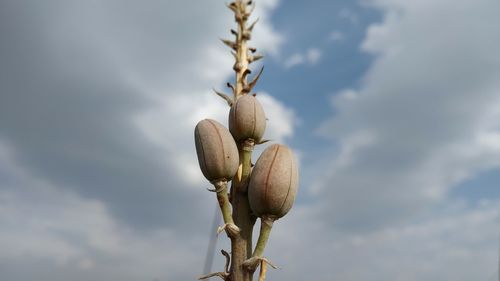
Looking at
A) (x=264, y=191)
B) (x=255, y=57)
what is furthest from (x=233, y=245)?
(x=255, y=57)

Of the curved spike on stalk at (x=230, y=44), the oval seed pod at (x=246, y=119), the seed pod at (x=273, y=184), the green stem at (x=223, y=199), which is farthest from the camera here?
the curved spike on stalk at (x=230, y=44)

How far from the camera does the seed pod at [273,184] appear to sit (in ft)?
11.5

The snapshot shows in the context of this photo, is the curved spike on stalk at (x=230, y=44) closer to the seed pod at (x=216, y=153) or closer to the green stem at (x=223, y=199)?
the seed pod at (x=216, y=153)

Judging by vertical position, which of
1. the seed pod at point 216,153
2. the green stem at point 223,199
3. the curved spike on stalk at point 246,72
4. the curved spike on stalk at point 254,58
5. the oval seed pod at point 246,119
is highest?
the curved spike on stalk at point 254,58

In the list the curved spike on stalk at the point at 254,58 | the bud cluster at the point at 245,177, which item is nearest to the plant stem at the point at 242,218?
the bud cluster at the point at 245,177

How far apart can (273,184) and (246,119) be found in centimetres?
71

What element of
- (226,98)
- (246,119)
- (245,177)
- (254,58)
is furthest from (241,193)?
(254,58)

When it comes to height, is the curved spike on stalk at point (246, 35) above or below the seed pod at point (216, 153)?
above

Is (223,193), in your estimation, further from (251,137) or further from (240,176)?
(251,137)

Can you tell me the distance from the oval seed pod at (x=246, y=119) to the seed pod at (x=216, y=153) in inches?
7.9

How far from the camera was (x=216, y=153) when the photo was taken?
367 cm

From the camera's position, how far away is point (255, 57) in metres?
4.82

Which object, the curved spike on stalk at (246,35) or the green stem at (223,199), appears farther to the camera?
the curved spike on stalk at (246,35)

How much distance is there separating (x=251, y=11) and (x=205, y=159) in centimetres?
210
